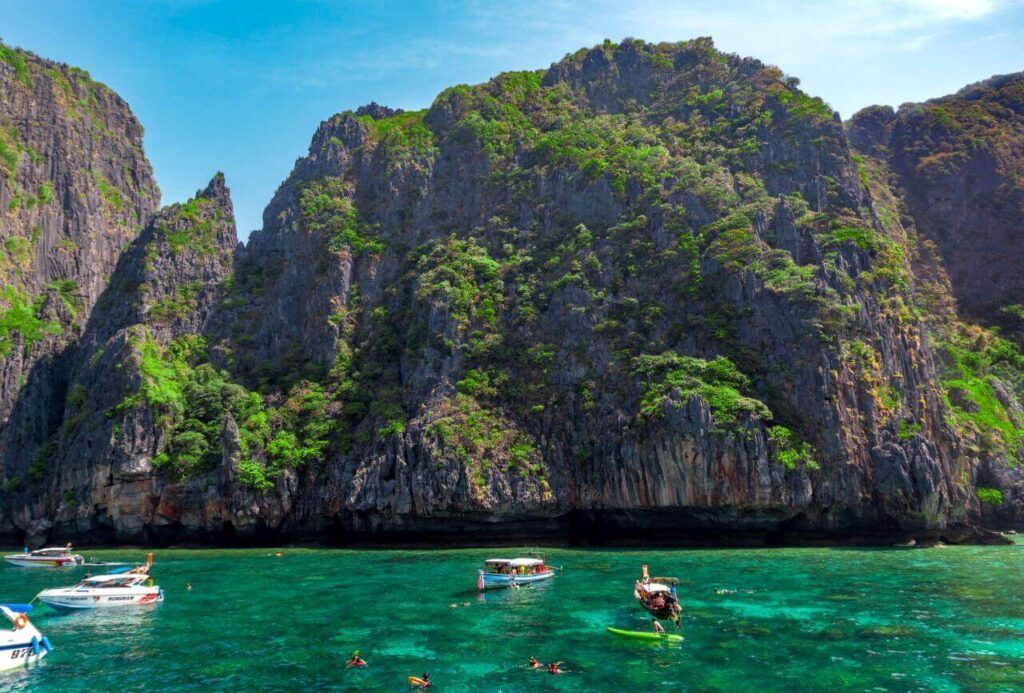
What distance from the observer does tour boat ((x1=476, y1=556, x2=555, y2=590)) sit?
43.8 m

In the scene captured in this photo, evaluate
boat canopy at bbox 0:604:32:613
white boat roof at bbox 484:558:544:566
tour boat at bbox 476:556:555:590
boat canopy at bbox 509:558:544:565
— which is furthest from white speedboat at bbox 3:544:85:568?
boat canopy at bbox 509:558:544:565

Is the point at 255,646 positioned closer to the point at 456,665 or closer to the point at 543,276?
the point at 456,665

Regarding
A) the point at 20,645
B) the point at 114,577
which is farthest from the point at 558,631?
the point at 114,577

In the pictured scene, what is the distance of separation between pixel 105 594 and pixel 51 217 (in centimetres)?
8867

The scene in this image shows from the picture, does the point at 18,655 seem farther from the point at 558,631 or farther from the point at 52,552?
the point at 52,552

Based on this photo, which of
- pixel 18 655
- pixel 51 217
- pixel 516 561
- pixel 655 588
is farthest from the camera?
pixel 51 217

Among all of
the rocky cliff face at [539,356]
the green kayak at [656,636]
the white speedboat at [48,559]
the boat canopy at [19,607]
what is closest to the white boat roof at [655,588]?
the green kayak at [656,636]

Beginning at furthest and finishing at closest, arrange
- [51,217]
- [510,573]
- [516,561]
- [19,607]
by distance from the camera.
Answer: [51,217] → [516,561] → [510,573] → [19,607]

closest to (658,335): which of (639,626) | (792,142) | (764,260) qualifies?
(764,260)

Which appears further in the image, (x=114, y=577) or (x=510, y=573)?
(x=510, y=573)

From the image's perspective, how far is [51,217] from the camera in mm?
107938

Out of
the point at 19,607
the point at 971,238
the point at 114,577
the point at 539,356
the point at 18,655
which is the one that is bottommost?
the point at 18,655

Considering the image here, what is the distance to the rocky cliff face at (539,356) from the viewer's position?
66.9 m

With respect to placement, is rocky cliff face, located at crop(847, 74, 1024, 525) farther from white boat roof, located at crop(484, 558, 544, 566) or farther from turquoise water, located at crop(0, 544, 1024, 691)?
white boat roof, located at crop(484, 558, 544, 566)
